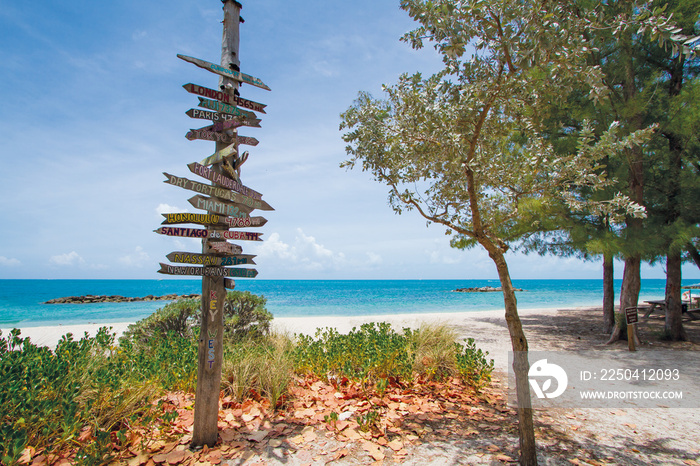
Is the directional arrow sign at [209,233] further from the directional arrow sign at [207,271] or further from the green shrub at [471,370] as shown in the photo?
the green shrub at [471,370]

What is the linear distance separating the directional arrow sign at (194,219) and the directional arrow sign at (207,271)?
436mm

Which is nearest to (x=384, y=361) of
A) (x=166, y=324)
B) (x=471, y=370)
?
(x=471, y=370)

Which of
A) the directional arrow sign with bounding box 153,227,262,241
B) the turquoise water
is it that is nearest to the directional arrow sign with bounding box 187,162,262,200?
the directional arrow sign with bounding box 153,227,262,241

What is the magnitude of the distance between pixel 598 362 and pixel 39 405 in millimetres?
9178

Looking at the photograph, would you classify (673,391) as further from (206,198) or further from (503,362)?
(206,198)

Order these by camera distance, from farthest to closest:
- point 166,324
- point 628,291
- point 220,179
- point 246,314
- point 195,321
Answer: point 628,291 < point 246,314 < point 195,321 < point 166,324 < point 220,179

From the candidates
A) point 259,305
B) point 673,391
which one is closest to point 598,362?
point 673,391

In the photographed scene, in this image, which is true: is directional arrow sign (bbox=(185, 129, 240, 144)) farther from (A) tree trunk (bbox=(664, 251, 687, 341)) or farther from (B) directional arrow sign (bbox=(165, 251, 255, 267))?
(A) tree trunk (bbox=(664, 251, 687, 341))

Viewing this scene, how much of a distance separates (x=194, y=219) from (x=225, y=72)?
1637 mm

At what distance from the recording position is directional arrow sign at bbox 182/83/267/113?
12.1 ft

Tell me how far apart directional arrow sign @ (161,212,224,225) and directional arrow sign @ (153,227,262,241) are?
0.08 metres

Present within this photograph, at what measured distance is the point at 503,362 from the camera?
24.7ft

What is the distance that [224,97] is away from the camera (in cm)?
393

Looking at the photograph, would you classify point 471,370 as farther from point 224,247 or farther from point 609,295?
point 609,295
